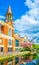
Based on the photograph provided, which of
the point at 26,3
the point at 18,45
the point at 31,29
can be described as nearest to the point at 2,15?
the point at 26,3

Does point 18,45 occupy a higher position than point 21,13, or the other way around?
point 21,13

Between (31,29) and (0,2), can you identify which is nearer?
(0,2)

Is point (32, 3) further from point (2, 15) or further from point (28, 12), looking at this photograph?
point (2, 15)

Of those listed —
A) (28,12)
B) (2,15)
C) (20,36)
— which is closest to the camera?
(2,15)

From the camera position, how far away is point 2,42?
7.69 meters

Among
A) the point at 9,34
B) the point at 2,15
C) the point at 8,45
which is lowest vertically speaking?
the point at 8,45

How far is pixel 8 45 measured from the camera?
27.2 ft

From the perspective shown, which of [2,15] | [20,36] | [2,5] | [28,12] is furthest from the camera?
[20,36]

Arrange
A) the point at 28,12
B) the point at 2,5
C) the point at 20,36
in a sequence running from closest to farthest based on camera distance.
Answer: the point at 2,5, the point at 28,12, the point at 20,36

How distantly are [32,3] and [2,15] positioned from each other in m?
1.40

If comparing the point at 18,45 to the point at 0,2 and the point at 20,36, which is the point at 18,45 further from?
the point at 0,2

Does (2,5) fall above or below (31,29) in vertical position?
above

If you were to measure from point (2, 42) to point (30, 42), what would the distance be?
8.08ft

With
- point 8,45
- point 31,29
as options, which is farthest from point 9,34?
point 31,29
